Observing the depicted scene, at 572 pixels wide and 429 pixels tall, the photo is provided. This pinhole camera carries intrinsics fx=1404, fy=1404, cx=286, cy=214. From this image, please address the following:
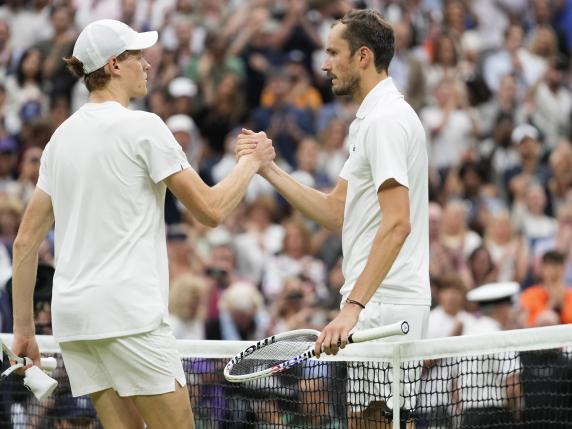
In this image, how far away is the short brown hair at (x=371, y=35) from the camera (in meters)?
6.69

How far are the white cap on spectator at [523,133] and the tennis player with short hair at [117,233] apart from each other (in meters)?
9.59

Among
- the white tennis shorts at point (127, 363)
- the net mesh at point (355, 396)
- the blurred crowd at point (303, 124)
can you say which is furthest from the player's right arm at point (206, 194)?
the blurred crowd at point (303, 124)

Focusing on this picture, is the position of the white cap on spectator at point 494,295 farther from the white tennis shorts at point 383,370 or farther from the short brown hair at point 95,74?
the short brown hair at point 95,74

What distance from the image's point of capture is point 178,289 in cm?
1221

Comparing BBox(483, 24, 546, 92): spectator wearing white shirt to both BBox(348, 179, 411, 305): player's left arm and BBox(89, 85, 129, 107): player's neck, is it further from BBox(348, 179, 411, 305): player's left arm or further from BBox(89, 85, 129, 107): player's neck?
BBox(89, 85, 129, 107): player's neck

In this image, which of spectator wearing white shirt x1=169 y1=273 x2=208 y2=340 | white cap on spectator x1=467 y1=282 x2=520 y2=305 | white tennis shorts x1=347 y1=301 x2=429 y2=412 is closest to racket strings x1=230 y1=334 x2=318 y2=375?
white tennis shorts x1=347 y1=301 x2=429 y2=412

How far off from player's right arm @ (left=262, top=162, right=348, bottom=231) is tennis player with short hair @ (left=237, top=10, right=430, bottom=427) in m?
0.33

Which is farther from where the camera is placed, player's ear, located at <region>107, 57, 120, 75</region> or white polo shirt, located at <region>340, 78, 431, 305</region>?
white polo shirt, located at <region>340, 78, 431, 305</region>

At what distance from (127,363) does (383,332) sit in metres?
1.08

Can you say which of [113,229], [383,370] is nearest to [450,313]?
[383,370]

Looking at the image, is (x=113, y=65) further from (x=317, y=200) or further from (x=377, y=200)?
(x=317, y=200)

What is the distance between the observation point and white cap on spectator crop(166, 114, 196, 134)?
14.8 metres

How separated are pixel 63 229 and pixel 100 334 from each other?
19.8 inches

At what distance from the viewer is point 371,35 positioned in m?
6.69
